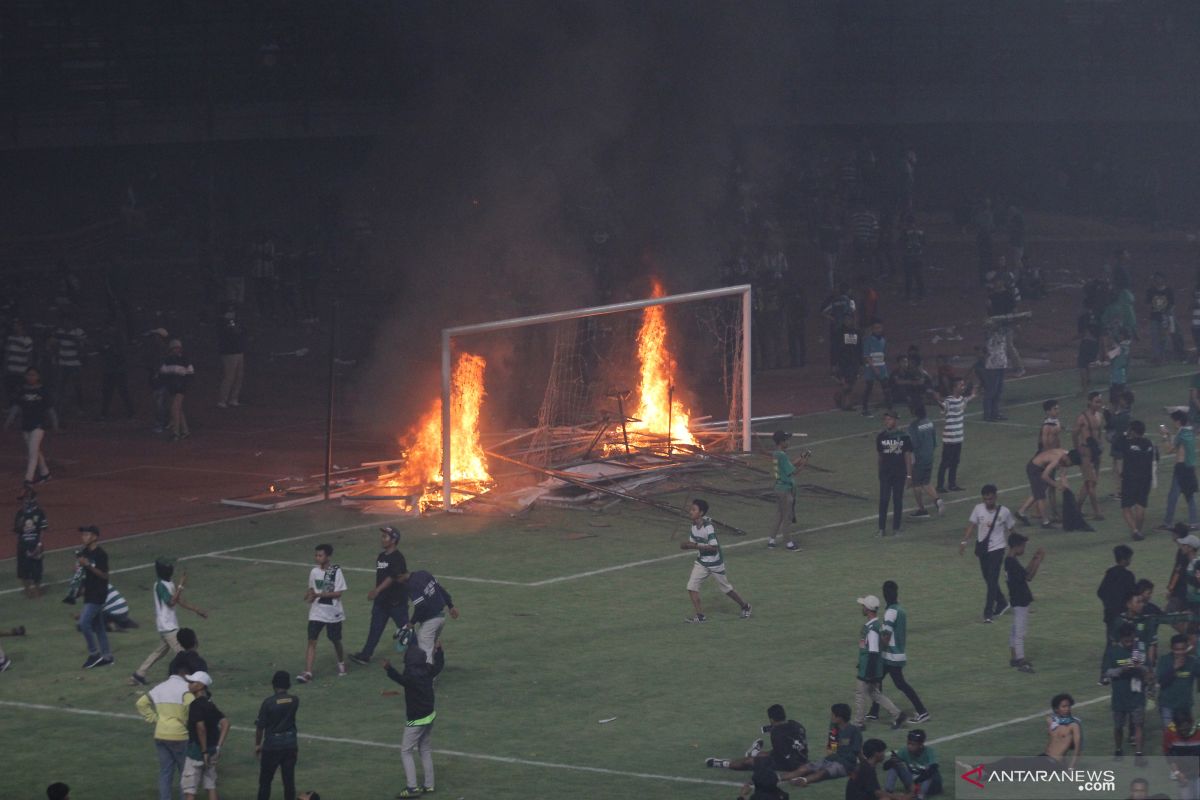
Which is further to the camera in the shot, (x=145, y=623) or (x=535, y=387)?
(x=535, y=387)

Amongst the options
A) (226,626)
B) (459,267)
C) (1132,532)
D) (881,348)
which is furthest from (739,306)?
(226,626)

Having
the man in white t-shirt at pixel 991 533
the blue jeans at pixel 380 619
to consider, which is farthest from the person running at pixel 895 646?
the blue jeans at pixel 380 619

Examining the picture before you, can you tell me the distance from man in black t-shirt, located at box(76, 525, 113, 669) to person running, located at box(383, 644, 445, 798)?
5.67m

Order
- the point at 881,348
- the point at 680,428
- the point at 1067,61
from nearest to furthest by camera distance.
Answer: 1. the point at 680,428
2. the point at 881,348
3. the point at 1067,61

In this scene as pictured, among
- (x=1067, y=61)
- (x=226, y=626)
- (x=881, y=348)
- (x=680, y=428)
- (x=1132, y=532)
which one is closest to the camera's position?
(x=226, y=626)

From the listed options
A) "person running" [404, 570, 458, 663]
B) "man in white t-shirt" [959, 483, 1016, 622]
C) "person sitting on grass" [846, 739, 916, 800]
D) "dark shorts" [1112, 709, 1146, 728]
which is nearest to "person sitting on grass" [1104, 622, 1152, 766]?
"dark shorts" [1112, 709, 1146, 728]

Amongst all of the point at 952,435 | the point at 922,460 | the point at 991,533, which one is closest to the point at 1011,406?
the point at 952,435

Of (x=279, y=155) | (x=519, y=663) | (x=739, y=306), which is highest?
(x=279, y=155)

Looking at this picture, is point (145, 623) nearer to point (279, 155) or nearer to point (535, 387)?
point (535, 387)

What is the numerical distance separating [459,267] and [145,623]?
13.4 metres

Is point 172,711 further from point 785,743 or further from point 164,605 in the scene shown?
point 785,743

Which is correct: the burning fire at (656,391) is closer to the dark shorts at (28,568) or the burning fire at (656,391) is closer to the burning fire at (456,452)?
the burning fire at (456,452)

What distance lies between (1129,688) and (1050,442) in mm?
9029

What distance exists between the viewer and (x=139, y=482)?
32.0 meters
